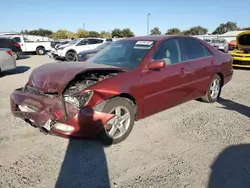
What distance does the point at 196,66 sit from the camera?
495 cm

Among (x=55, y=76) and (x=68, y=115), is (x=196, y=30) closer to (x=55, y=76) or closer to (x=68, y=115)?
(x=55, y=76)

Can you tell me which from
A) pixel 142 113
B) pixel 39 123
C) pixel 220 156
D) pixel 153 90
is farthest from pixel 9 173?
pixel 220 156

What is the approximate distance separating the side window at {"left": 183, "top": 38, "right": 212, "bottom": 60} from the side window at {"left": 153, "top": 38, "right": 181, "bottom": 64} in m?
0.32

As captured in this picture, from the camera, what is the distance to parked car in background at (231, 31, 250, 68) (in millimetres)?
11411

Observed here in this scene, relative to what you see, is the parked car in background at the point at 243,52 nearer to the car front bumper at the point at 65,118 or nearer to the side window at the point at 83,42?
the side window at the point at 83,42

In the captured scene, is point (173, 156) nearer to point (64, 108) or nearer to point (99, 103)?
point (99, 103)

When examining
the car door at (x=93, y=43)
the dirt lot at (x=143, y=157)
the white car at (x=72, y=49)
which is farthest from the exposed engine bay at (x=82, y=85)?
the car door at (x=93, y=43)

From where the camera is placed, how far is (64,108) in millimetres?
3209

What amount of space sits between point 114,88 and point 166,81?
116 centimetres

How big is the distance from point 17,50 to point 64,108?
16.6m

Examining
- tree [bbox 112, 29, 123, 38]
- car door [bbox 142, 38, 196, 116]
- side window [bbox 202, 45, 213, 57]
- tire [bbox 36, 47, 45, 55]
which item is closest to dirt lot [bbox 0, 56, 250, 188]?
car door [bbox 142, 38, 196, 116]

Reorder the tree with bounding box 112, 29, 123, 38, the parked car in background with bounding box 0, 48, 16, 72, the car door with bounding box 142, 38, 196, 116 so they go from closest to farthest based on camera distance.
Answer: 1. the car door with bounding box 142, 38, 196, 116
2. the parked car in background with bounding box 0, 48, 16, 72
3. the tree with bounding box 112, 29, 123, 38

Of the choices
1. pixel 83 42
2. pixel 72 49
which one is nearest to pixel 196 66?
pixel 72 49

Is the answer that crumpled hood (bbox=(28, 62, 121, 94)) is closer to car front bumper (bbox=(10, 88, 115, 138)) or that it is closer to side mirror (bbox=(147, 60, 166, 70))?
car front bumper (bbox=(10, 88, 115, 138))
